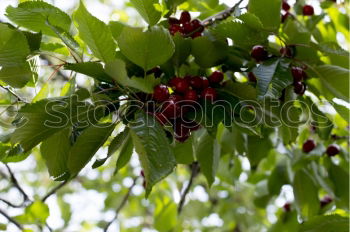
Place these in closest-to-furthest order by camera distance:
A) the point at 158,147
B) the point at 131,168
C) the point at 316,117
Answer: the point at 158,147 < the point at 316,117 < the point at 131,168

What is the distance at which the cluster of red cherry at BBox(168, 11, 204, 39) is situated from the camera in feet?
4.91

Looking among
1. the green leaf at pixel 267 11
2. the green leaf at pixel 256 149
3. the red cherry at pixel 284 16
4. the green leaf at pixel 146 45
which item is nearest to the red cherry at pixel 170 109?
the green leaf at pixel 146 45

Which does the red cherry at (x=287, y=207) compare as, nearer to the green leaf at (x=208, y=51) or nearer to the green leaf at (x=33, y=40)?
the green leaf at (x=208, y=51)

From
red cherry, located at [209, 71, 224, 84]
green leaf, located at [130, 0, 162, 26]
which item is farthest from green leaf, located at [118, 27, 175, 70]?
red cherry, located at [209, 71, 224, 84]

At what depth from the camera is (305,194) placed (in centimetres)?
215

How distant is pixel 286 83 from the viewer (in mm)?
1346

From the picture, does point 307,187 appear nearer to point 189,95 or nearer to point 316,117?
point 316,117

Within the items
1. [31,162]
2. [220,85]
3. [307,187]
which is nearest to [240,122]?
[220,85]

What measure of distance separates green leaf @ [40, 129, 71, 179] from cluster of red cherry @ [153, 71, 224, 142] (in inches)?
10.4

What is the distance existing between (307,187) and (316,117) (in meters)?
0.57

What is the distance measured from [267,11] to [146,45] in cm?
51

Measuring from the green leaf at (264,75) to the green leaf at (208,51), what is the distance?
12 centimetres

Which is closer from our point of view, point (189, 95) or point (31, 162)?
point (189, 95)

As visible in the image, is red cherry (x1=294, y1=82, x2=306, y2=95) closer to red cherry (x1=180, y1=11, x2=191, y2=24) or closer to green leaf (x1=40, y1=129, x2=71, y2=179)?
red cherry (x1=180, y1=11, x2=191, y2=24)
